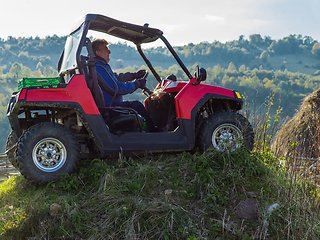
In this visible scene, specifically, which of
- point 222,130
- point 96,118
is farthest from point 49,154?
point 222,130

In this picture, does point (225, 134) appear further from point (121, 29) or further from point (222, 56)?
point (222, 56)

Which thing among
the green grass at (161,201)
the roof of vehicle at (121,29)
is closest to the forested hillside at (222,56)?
the roof of vehicle at (121,29)

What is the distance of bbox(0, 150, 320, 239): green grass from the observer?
3.38 m

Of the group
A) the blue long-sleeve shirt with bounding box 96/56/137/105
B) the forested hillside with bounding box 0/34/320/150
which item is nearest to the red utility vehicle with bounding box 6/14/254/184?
the blue long-sleeve shirt with bounding box 96/56/137/105

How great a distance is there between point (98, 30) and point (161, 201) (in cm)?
282

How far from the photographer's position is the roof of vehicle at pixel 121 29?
14.3 feet

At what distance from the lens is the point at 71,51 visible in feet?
15.0

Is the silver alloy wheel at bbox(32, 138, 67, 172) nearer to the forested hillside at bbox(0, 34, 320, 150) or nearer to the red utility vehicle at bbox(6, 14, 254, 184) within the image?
the red utility vehicle at bbox(6, 14, 254, 184)

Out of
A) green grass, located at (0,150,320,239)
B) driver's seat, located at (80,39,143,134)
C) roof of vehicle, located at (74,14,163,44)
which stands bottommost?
green grass, located at (0,150,320,239)

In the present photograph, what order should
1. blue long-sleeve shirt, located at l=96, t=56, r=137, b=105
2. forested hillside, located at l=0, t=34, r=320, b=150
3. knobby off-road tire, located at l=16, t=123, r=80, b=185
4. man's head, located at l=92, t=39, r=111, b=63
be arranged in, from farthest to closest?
forested hillside, located at l=0, t=34, r=320, b=150 < man's head, located at l=92, t=39, r=111, b=63 < blue long-sleeve shirt, located at l=96, t=56, r=137, b=105 < knobby off-road tire, located at l=16, t=123, r=80, b=185

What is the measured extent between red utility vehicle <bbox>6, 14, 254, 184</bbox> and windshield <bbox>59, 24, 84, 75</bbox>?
0.05 ft

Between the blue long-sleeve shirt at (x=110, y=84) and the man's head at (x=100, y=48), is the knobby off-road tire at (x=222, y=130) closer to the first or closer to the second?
the blue long-sleeve shirt at (x=110, y=84)

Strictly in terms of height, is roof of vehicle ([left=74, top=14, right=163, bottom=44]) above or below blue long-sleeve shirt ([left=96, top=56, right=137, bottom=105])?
above

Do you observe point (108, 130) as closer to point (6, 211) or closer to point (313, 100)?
point (6, 211)
